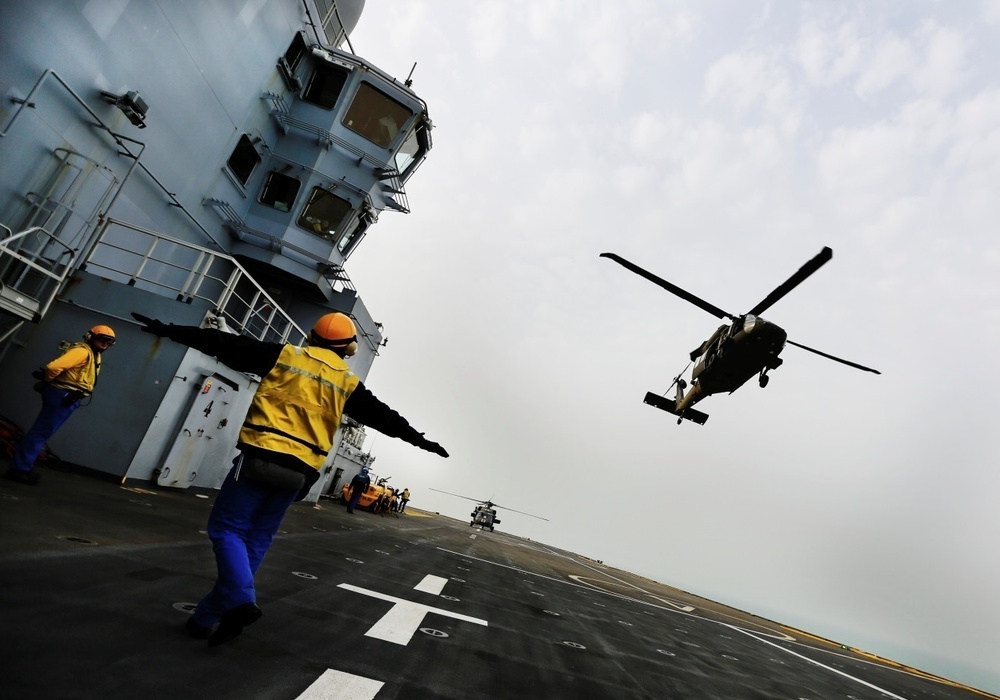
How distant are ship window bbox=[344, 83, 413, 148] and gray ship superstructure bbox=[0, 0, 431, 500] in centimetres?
5

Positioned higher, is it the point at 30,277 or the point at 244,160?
the point at 244,160

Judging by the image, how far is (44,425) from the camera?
24.3 feet

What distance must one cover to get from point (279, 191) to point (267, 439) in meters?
18.1

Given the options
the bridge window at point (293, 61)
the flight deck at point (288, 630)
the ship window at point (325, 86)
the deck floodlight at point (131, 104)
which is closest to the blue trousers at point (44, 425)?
the flight deck at point (288, 630)

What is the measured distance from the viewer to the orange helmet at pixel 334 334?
425 cm

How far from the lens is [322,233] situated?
2022 cm

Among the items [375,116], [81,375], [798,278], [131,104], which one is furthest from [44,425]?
[375,116]

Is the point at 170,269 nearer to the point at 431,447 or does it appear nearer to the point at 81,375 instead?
the point at 81,375

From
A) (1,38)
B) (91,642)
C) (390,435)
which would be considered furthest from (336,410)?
(1,38)

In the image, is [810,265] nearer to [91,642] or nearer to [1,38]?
[91,642]

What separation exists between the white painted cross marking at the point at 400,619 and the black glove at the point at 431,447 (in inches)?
65.5

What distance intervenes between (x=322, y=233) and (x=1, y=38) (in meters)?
10.7

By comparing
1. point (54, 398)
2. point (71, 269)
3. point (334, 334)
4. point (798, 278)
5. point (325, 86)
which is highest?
point (325, 86)

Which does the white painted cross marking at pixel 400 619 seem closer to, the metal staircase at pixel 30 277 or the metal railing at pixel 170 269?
the metal railing at pixel 170 269
